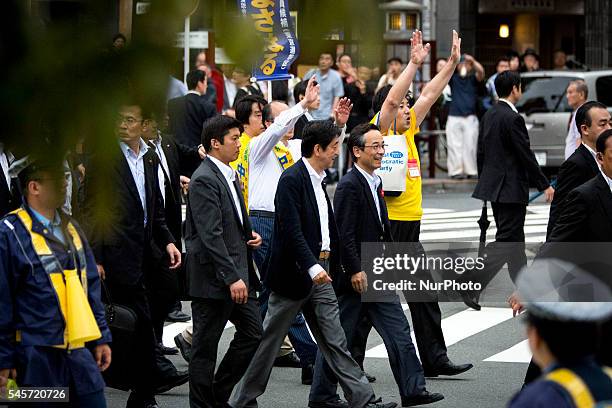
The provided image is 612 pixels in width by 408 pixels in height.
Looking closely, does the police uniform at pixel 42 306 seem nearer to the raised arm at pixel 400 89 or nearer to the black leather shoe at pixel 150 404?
the black leather shoe at pixel 150 404

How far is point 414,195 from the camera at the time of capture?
28.6 ft

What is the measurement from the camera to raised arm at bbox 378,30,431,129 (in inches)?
328

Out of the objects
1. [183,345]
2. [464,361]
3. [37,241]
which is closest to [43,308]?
[37,241]

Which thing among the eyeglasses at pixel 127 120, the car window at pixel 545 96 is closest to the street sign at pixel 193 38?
the eyeglasses at pixel 127 120

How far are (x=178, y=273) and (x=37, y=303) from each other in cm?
277

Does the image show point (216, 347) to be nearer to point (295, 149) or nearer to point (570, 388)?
point (295, 149)

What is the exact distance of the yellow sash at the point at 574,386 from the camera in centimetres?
291

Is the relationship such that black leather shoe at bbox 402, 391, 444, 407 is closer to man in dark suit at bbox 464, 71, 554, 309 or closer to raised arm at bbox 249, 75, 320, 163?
raised arm at bbox 249, 75, 320, 163

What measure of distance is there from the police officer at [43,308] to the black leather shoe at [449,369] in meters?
3.68

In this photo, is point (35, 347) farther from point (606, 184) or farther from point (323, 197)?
point (606, 184)

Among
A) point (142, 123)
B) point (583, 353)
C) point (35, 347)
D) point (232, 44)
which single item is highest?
point (232, 44)

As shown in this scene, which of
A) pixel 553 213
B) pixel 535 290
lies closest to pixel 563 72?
pixel 553 213

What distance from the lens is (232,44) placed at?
215 centimetres

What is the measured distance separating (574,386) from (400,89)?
5.57 meters
